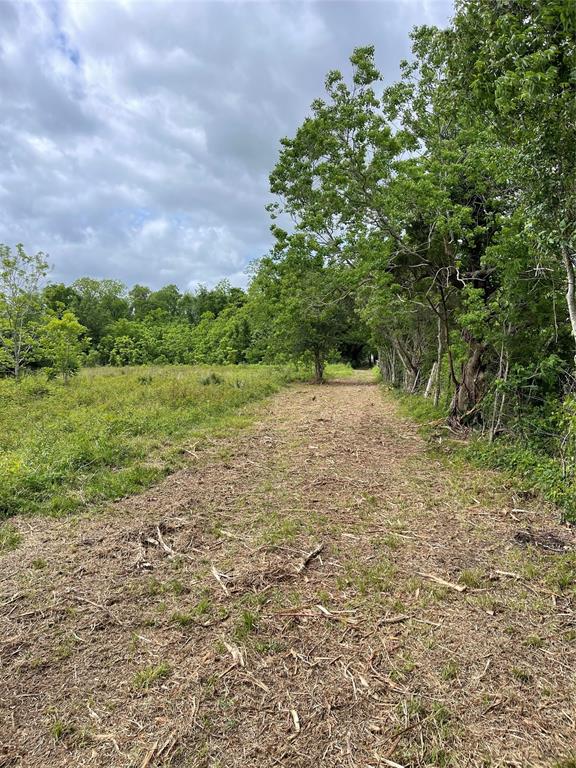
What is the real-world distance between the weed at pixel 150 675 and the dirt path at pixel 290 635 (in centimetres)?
1

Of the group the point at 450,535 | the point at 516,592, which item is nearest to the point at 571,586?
the point at 516,592

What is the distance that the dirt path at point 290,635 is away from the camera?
2.29 m

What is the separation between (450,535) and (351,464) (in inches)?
111

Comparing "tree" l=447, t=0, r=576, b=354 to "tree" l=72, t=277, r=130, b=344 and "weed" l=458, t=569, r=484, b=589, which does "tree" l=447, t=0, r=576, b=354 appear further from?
"tree" l=72, t=277, r=130, b=344

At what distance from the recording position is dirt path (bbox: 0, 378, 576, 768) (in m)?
2.29

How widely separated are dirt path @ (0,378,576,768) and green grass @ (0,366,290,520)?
0.71 meters

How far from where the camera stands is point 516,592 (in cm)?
362

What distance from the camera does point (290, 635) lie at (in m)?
3.10

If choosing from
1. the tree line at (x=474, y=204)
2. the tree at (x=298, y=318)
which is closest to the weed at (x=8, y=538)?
the tree line at (x=474, y=204)

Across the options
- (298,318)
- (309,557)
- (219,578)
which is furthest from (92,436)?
(298,318)

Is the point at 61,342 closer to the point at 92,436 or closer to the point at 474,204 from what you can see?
the point at 92,436

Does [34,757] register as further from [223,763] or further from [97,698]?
[223,763]

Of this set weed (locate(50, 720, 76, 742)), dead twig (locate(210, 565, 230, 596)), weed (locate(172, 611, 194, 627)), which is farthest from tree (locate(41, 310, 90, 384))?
weed (locate(50, 720, 76, 742))

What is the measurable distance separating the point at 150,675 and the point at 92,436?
595cm
